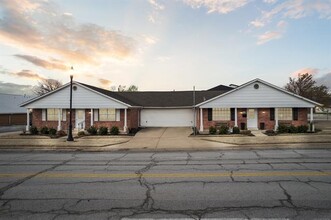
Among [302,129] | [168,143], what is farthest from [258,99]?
[168,143]

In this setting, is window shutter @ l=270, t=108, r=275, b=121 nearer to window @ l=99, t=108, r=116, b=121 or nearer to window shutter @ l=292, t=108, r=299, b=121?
window shutter @ l=292, t=108, r=299, b=121

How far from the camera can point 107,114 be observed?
28531 millimetres

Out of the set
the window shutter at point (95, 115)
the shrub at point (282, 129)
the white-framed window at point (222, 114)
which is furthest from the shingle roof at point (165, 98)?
the shrub at point (282, 129)

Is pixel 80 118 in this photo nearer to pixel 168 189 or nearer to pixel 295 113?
pixel 295 113

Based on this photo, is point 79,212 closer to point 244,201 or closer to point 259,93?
point 244,201

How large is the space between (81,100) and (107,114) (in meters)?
3.14

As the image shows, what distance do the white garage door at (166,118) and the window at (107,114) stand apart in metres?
5.79

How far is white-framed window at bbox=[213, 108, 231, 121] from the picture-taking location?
2834 cm

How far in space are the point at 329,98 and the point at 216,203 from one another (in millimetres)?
60542

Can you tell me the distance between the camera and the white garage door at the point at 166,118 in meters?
33.1

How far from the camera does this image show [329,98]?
55.7 meters

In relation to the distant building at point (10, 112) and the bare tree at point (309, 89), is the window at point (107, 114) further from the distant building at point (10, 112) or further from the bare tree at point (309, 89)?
the bare tree at point (309, 89)

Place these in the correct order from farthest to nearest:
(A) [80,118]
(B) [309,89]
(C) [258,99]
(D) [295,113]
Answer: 1. (B) [309,89]
2. (A) [80,118]
3. (D) [295,113]
4. (C) [258,99]

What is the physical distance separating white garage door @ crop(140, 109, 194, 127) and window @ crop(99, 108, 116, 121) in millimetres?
5785
